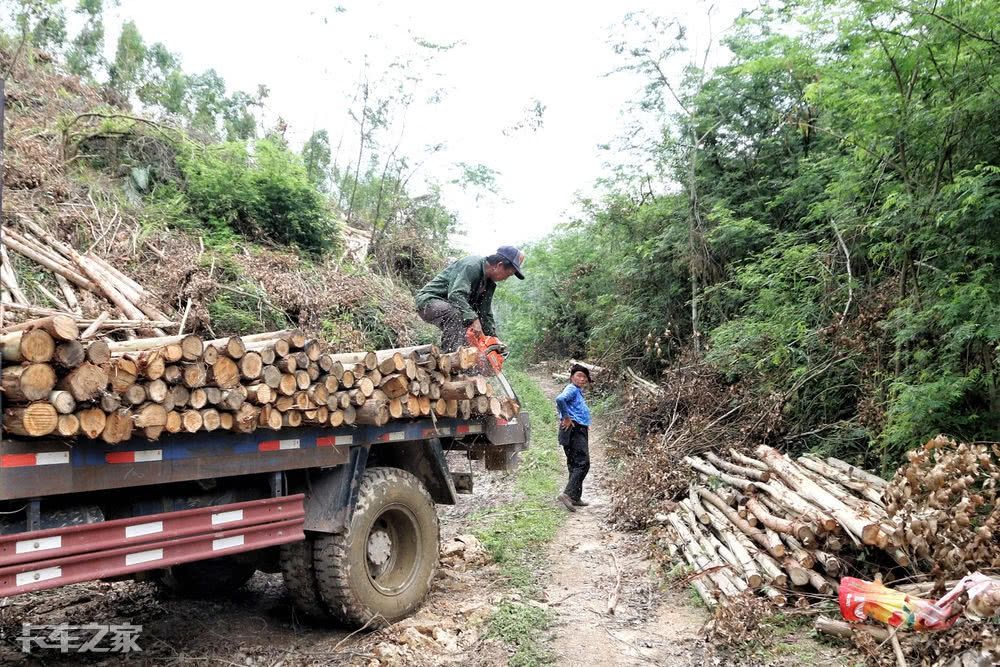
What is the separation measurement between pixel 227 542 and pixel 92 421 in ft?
4.22

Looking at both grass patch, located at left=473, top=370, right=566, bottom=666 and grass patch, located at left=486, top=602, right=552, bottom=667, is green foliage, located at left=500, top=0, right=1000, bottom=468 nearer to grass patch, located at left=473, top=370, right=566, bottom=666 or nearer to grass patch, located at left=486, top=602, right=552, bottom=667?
grass patch, located at left=473, top=370, right=566, bottom=666

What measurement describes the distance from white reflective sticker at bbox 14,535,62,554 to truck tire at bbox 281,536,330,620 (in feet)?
6.00

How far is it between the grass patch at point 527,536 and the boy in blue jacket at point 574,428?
17.1 inches

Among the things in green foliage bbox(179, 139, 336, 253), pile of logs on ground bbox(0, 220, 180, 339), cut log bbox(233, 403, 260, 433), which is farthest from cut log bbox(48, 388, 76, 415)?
green foliage bbox(179, 139, 336, 253)

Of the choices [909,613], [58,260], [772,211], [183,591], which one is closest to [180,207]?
[58,260]

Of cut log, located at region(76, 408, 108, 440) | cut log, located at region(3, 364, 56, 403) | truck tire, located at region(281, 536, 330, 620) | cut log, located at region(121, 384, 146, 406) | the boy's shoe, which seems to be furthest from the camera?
the boy's shoe

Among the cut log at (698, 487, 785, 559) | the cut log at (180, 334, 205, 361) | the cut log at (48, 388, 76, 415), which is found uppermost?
the cut log at (180, 334, 205, 361)

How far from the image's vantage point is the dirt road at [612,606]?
16.1 feet

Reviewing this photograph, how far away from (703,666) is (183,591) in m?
3.95

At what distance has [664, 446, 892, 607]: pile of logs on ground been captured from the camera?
5.15 m

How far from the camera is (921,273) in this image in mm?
7406

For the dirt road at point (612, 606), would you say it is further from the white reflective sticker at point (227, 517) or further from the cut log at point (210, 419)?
the cut log at point (210, 419)

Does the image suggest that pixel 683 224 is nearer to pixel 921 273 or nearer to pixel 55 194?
pixel 921 273

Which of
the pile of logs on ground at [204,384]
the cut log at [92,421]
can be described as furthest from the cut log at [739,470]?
the cut log at [92,421]
